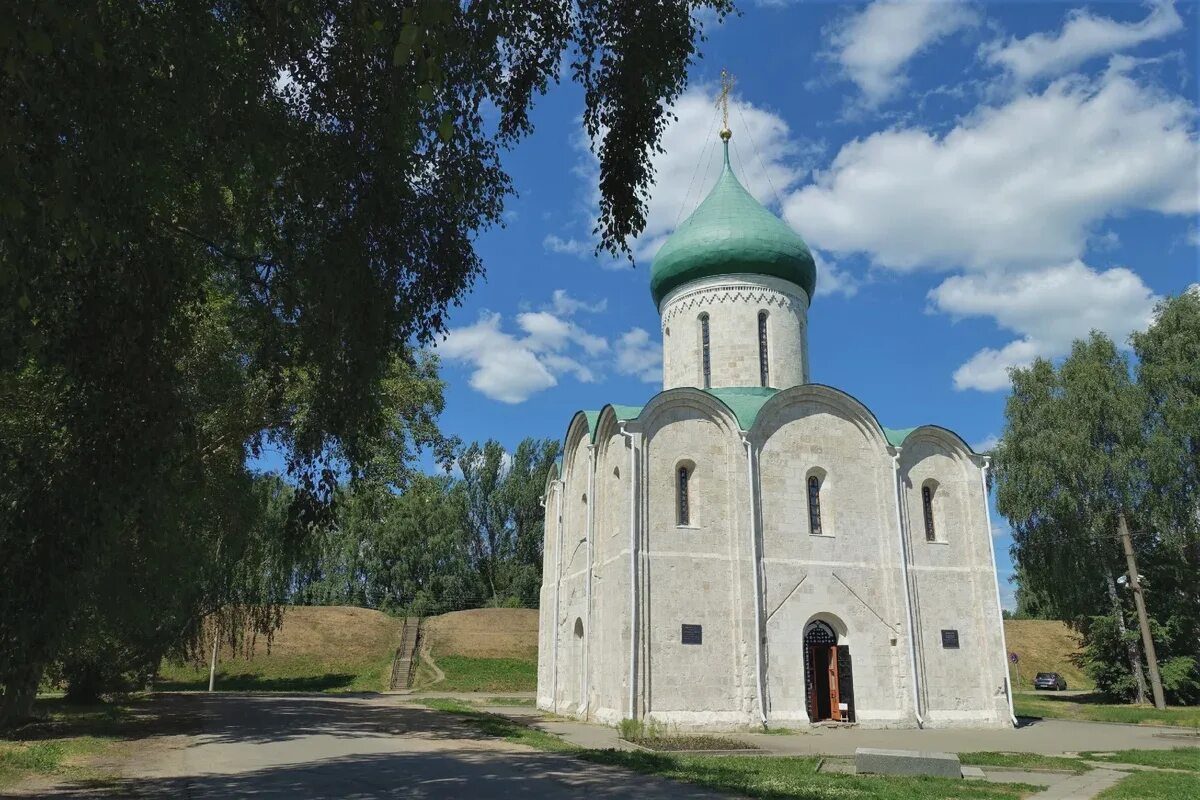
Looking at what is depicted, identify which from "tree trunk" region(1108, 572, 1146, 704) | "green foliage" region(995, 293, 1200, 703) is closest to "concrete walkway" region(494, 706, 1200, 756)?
Result: "tree trunk" region(1108, 572, 1146, 704)

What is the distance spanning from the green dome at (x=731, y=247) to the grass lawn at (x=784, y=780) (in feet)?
39.6

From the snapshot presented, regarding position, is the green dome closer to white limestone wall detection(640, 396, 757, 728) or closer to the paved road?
white limestone wall detection(640, 396, 757, 728)

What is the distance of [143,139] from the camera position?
5574 millimetres

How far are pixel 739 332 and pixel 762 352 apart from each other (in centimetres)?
74

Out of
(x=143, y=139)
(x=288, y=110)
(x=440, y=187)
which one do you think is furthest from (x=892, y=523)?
(x=143, y=139)

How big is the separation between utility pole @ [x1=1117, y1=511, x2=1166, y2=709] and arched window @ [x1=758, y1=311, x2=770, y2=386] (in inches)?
432

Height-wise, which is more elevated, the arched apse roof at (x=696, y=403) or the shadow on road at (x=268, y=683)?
the arched apse roof at (x=696, y=403)

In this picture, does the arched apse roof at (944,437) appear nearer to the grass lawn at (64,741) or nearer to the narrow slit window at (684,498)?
the narrow slit window at (684,498)

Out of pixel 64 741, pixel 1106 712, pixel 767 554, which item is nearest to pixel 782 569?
pixel 767 554

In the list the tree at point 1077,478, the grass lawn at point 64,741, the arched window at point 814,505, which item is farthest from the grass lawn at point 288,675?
the tree at point 1077,478

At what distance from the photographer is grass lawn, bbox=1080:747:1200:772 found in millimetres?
11539

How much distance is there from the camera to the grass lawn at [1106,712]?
1930 centimetres

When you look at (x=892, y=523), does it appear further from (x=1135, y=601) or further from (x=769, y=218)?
(x=1135, y=601)

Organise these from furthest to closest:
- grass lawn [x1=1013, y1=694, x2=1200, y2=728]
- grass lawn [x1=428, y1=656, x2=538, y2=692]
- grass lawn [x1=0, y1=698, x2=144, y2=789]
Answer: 1. grass lawn [x1=428, y1=656, x2=538, y2=692]
2. grass lawn [x1=1013, y1=694, x2=1200, y2=728]
3. grass lawn [x1=0, y1=698, x2=144, y2=789]
